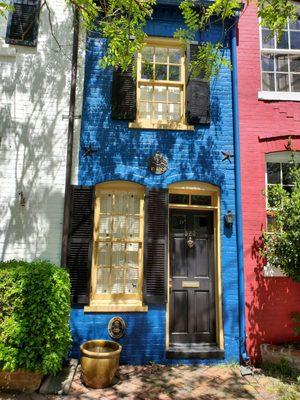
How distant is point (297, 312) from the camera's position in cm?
629

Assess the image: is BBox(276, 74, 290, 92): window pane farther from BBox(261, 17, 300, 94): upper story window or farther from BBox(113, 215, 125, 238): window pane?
BBox(113, 215, 125, 238): window pane

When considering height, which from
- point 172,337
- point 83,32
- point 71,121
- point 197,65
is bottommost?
point 172,337

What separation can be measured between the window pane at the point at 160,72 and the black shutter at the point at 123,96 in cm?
59

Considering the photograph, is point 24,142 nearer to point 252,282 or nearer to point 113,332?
point 113,332

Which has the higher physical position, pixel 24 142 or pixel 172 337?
pixel 24 142

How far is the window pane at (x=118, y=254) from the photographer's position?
6.38 meters

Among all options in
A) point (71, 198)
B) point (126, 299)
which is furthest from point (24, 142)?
point (126, 299)

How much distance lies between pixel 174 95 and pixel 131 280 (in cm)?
372

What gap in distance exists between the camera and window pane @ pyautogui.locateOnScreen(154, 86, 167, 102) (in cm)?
708

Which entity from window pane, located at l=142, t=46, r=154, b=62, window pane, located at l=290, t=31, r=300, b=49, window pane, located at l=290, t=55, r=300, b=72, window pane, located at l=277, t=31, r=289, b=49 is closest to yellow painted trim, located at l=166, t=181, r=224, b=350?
window pane, located at l=142, t=46, r=154, b=62

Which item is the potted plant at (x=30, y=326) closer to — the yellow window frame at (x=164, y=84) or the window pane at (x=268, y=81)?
the yellow window frame at (x=164, y=84)

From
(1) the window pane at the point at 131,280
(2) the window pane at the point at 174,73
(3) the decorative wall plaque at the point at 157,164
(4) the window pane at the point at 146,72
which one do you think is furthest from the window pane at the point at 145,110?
(1) the window pane at the point at 131,280

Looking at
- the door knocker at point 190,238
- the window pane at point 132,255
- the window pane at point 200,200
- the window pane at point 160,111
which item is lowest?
the window pane at point 132,255

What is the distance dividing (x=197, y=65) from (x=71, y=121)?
97.3 inches
